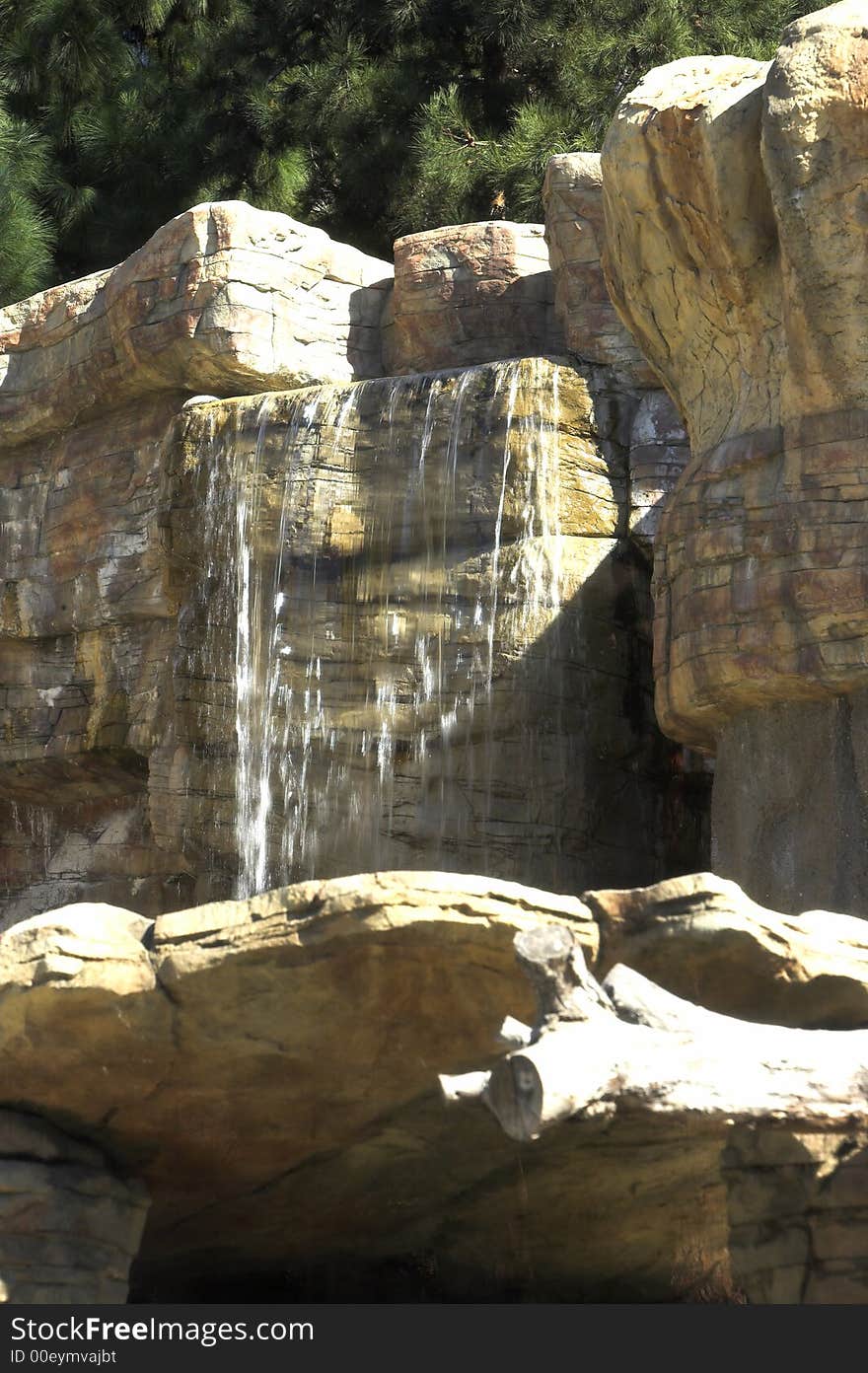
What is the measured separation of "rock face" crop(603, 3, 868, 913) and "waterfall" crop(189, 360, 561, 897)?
53.6 inches

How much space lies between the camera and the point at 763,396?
26.1 feet

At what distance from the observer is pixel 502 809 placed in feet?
30.6

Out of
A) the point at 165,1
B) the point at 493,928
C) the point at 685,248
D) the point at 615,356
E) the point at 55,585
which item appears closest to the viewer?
the point at 493,928

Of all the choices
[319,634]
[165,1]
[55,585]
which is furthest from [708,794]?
[165,1]

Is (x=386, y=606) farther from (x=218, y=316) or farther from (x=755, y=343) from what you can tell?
(x=755, y=343)

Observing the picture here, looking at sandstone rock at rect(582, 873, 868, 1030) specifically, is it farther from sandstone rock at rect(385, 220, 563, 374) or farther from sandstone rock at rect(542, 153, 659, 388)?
sandstone rock at rect(385, 220, 563, 374)

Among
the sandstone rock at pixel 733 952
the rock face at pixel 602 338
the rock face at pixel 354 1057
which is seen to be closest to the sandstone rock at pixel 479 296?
the rock face at pixel 602 338

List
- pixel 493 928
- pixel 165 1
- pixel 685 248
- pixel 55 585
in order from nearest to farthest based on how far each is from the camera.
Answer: pixel 493 928 → pixel 685 248 → pixel 55 585 → pixel 165 1

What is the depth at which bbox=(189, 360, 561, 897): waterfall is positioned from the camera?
946 centimetres

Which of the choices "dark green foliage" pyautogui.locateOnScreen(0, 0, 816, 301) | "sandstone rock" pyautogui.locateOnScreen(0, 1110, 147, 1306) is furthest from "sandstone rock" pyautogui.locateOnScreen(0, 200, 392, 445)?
"sandstone rock" pyautogui.locateOnScreen(0, 1110, 147, 1306)

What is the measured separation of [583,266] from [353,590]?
190 cm

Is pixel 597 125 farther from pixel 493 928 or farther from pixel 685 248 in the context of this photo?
pixel 493 928

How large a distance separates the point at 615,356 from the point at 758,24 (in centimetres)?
550

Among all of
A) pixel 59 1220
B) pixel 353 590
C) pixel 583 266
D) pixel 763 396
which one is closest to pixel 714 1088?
pixel 59 1220
